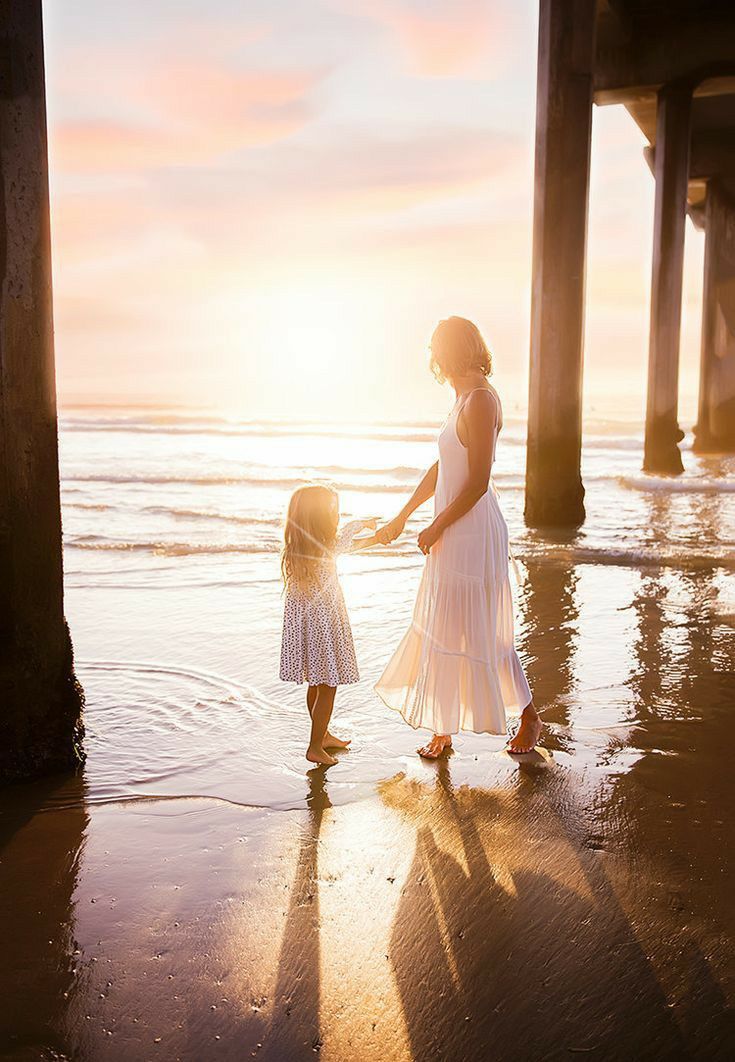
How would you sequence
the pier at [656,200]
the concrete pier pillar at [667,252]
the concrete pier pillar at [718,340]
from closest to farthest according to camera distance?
the pier at [656,200]
the concrete pier pillar at [667,252]
the concrete pier pillar at [718,340]

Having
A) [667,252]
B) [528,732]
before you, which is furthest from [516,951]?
[667,252]

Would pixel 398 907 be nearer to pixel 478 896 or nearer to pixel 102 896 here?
pixel 478 896

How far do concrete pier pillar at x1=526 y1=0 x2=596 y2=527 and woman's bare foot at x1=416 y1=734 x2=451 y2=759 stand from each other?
20.3 feet

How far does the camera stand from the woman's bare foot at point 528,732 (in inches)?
143

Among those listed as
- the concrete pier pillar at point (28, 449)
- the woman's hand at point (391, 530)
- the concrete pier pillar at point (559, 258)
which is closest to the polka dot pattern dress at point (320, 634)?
the woman's hand at point (391, 530)

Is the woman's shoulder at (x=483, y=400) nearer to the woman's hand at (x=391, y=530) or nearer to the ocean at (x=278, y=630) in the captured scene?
the woman's hand at (x=391, y=530)

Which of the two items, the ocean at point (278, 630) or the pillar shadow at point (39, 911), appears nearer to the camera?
the pillar shadow at point (39, 911)

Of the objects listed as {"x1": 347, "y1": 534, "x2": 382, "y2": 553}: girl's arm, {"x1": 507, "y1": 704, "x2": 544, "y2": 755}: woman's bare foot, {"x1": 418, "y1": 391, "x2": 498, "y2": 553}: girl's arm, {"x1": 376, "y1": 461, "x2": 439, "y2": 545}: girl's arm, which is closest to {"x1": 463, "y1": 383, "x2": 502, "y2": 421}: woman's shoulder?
{"x1": 418, "y1": 391, "x2": 498, "y2": 553}: girl's arm

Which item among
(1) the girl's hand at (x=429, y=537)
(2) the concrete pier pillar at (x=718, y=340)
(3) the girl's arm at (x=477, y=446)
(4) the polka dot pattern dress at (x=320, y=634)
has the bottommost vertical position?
(4) the polka dot pattern dress at (x=320, y=634)

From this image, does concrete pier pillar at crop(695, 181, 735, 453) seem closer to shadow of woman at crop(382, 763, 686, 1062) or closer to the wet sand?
the wet sand

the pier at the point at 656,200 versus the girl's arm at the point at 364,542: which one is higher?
the pier at the point at 656,200

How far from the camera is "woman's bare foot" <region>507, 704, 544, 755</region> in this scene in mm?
3623

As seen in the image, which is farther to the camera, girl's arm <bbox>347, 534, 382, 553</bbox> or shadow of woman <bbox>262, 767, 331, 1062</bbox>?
girl's arm <bbox>347, 534, 382, 553</bbox>

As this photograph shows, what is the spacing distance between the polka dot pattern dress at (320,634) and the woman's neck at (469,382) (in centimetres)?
65
